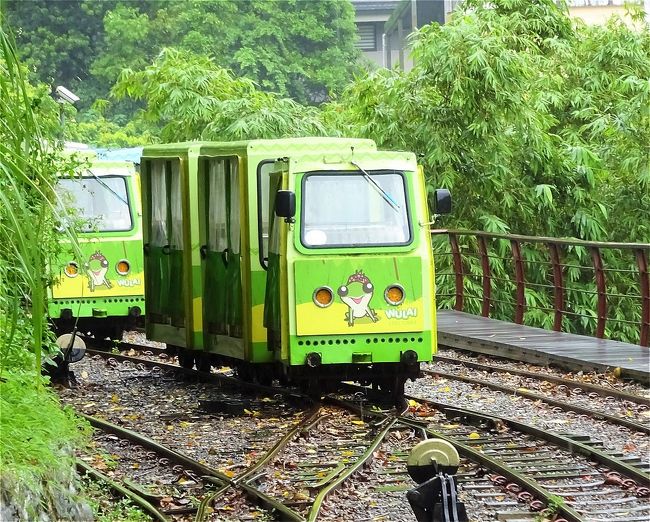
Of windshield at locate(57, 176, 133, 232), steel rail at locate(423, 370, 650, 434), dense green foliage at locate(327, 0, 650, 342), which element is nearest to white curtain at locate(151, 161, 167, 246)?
windshield at locate(57, 176, 133, 232)

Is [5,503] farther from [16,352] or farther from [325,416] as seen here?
[325,416]

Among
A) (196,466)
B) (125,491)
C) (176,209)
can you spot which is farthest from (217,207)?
(125,491)

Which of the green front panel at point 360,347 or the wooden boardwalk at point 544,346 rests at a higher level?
the green front panel at point 360,347

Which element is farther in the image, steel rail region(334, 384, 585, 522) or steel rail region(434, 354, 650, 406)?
steel rail region(434, 354, 650, 406)

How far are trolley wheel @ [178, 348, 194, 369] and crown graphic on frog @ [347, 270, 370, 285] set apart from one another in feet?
13.9

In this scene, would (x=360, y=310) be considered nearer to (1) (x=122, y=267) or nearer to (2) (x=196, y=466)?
(2) (x=196, y=466)

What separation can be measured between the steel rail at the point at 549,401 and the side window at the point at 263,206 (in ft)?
8.48

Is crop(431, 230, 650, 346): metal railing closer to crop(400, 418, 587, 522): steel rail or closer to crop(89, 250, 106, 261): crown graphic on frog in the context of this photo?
crop(89, 250, 106, 261): crown graphic on frog

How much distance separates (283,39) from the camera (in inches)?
2126

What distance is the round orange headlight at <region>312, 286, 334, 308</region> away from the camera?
40.4ft

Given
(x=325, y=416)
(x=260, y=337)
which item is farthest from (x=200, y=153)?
(x=325, y=416)

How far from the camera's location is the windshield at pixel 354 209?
12484 millimetres

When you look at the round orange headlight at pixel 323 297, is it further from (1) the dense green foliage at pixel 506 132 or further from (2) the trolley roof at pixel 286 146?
(1) the dense green foliage at pixel 506 132

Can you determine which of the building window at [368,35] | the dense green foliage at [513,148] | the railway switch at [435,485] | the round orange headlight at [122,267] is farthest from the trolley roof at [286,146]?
the building window at [368,35]
